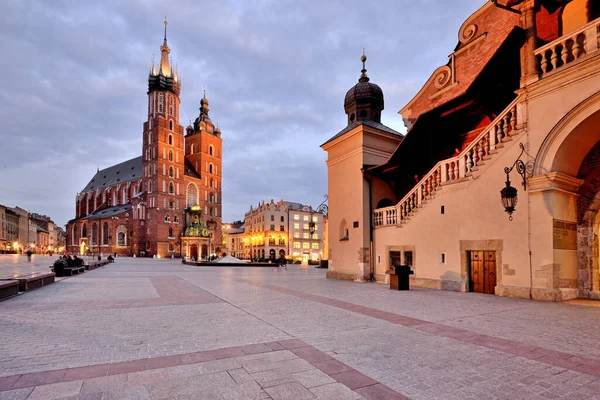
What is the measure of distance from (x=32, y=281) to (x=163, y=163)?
72.6 metres

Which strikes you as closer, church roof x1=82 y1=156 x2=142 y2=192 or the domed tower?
the domed tower

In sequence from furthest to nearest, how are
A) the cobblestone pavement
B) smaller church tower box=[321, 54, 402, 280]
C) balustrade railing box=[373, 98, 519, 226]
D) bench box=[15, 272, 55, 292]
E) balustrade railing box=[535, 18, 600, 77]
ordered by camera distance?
smaller church tower box=[321, 54, 402, 280], bench box=[15, 272, 55, 292], balustrade railing box=[373, 98, 519, 226], balustrade railing box=[535, 18, 600, 77], the cobblestone pavement

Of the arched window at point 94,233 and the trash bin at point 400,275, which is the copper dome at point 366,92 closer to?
the trash bin at point 400,275

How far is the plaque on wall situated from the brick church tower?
77.2m

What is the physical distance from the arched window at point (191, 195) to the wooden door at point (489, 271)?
82885 millimetres

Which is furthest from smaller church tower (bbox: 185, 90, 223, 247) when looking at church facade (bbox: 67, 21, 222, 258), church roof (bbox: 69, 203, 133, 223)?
church roof (bbox: 69, 203, 133, 223)

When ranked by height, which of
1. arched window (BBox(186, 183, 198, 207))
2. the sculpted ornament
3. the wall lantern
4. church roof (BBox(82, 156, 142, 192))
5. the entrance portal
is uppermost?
church roof (BBox(82, 156, 142, 192))

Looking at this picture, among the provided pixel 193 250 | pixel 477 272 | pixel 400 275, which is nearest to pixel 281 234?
pixel 193 250

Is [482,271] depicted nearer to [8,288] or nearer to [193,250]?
[8,288]

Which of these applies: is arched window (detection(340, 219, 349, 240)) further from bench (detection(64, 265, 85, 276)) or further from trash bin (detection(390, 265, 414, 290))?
bench (detection(64, 265, 85, 276))

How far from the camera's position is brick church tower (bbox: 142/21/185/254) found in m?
77.9

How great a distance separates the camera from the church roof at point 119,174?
3746 inches

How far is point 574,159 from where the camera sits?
35.6 feet

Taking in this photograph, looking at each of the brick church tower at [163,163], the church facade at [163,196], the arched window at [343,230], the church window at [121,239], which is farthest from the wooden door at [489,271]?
the church window at [121,239]
